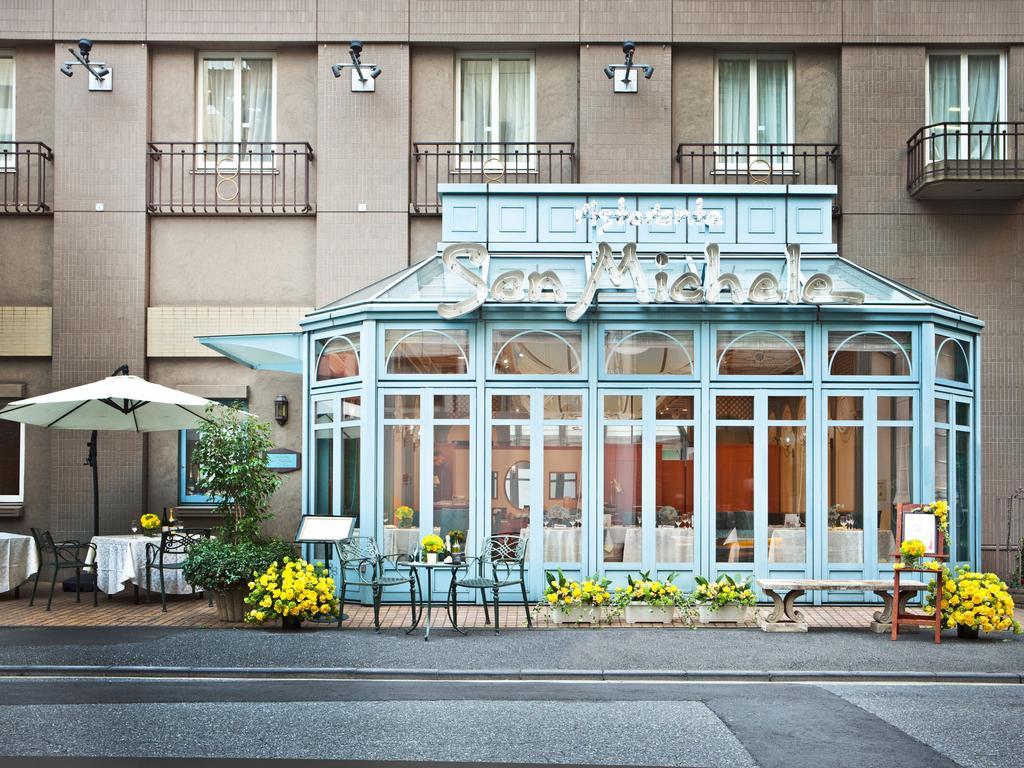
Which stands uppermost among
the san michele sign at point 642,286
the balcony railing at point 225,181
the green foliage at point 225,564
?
the balcony railing at point 225,181

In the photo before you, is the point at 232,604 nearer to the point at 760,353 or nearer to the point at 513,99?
the point at 760,353

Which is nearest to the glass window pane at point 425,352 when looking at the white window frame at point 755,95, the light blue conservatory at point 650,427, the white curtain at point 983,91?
the light blue conservatory at point 650,427

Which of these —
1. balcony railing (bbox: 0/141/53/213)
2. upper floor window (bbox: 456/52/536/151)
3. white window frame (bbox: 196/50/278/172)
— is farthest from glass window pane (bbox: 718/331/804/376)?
balcony railing (bbox: 0/141/53/213)

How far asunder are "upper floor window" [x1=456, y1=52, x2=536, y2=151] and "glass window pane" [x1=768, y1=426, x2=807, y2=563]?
6.69m

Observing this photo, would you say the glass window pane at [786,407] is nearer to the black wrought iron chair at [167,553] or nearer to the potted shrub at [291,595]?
the potted shrub at [291,595]

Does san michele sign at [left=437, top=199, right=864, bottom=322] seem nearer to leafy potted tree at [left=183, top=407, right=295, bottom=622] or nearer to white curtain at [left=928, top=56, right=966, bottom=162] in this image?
leafy potted tree at [left=183, top=407, right=295, bottom=622]

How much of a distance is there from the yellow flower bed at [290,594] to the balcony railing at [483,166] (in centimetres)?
681

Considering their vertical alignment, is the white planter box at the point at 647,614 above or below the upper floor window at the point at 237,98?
below

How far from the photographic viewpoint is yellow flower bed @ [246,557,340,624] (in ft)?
39.2

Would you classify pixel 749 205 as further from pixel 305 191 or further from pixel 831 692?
pixel 831 692

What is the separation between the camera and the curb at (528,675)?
32.4 feet

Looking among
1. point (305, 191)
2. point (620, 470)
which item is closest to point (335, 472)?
point (620, 470)

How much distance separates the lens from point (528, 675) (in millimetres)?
9898

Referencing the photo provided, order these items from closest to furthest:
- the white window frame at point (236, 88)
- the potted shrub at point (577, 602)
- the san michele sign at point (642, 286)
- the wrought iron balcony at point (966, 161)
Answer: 1. the potted shrub at point (577, 602)
2. the san michele sign at point (642, 286)
3. the wrought iron balcony at point (966, 161)
4. the white window frame at point (236, 88)
